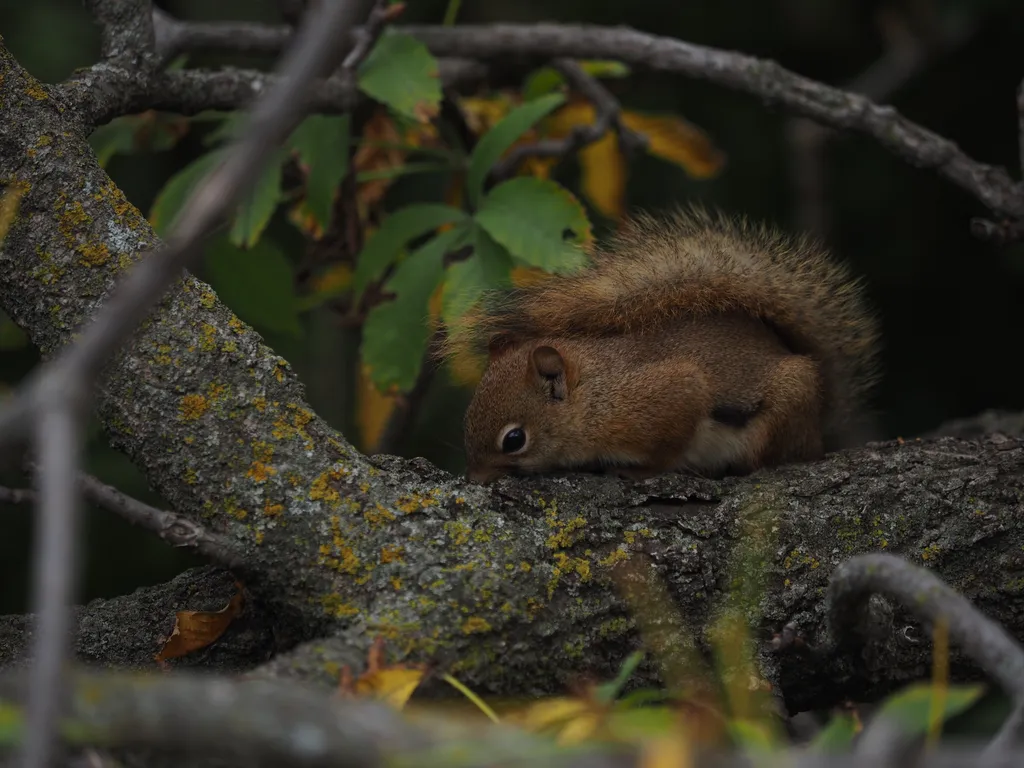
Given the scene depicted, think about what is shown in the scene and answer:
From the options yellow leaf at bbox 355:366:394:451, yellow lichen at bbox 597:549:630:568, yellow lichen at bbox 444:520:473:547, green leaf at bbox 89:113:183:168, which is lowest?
yellow leaf at bbox 355:366:394:451

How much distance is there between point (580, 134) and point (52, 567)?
7.26 feet

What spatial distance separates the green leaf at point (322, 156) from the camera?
2.42 m

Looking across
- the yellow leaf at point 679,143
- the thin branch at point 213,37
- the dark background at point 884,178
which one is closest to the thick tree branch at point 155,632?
the thin branch at point 213,37

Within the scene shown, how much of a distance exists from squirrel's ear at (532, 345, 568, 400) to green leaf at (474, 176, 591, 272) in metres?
0.23

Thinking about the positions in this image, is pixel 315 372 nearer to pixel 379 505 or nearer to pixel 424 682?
pixel 379 505

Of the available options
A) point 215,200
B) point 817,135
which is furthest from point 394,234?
point 817,135

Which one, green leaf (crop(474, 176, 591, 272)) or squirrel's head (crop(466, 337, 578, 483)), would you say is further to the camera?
squirrel's head (crop(466, 337, 578, 483))

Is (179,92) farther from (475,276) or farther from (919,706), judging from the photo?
(919,706)

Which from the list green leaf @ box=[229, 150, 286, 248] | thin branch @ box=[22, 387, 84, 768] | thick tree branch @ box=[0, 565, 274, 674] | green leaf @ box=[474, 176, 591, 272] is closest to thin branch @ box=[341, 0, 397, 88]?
green leaf @ box=[229, 150, 286, 248]

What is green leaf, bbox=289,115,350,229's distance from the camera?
2.42 meters

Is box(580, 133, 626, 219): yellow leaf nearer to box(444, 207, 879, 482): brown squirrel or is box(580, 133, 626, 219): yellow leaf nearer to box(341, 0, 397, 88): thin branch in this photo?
box(444, 207, 879, 482): brown squirrel

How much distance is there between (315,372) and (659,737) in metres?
3.13

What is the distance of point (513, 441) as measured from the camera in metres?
2.47

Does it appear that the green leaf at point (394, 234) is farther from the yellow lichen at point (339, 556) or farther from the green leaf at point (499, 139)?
the yellow lichen at point (339, 556)
